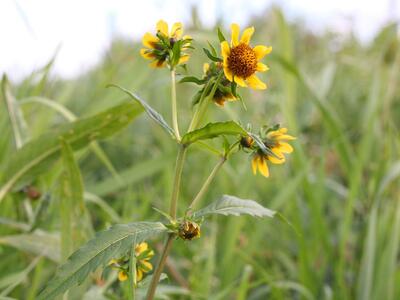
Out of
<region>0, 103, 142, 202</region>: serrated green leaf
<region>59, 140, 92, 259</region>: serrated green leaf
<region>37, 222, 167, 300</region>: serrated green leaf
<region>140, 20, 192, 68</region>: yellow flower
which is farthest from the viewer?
<region>0, 103, 142, 202</region>: serrated green leaf

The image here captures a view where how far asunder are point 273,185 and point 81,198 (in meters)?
1.02

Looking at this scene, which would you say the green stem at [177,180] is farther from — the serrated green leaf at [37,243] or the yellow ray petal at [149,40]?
the serrated green leaf at [37,243]

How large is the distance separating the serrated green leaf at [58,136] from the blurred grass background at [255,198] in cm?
7

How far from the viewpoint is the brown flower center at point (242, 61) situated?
713mm

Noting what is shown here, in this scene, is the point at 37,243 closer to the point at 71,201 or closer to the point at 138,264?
the point at 71,201

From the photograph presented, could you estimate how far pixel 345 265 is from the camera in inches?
63.2

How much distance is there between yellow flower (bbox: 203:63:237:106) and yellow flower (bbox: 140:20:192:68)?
44 mm

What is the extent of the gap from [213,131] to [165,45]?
0.14 meters

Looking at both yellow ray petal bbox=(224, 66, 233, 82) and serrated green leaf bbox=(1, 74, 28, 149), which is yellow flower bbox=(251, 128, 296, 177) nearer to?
yellow ray petal bbox=(224, 66, 233, 82)

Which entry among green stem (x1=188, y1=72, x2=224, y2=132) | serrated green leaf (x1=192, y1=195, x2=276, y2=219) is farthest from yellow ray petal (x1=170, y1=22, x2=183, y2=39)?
serrated green leaf (x1=192, y1=195, x2=276, y2=219)

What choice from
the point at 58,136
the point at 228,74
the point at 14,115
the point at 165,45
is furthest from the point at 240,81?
the point at 14,115

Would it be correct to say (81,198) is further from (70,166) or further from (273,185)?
(273,185)

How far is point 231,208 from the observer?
0.75m

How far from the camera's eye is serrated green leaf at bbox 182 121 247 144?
70 cm
